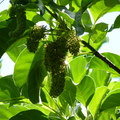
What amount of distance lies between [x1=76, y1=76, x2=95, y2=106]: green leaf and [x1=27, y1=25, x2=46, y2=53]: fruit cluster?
0.50m

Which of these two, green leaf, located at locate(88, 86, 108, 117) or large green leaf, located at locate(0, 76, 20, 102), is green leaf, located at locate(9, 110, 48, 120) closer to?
large green leaf, located at locate(0, 76, 20, 102)

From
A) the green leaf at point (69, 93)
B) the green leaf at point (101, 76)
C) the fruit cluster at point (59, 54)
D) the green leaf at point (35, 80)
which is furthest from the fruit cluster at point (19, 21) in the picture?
the green leaf at point (101, 76)

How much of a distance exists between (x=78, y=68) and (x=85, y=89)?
0.14m

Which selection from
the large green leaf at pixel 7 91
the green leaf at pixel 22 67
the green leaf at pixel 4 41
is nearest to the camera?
the green leaf at pixel 4 41

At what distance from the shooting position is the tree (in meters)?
1.33

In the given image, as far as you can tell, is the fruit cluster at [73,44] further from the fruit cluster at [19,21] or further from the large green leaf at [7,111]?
the large green leaf at [7,111]

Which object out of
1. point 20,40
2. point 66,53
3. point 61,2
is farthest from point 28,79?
point 61,2

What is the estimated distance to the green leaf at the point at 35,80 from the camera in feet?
5.15

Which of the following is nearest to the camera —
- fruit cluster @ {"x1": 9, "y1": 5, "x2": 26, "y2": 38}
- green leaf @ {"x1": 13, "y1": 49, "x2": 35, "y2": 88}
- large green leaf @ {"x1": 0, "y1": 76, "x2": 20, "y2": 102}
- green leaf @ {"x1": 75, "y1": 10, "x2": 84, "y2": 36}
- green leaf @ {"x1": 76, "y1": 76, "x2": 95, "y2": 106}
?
green leaf @ {"x1": 75, "y1": 10, "x2": 84, "y2": 36}

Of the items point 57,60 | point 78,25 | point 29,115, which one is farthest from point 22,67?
point 78,25

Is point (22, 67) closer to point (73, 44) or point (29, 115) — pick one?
point (29, 115)

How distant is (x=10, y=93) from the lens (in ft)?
6.15

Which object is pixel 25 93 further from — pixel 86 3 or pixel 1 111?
pixel 86 3

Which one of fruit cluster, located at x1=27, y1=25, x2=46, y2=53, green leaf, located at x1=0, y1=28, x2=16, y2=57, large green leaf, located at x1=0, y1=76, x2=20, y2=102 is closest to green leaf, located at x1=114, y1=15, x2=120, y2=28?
fruit cluster, located at x1=27, y1=25, x2=46, y2=53
